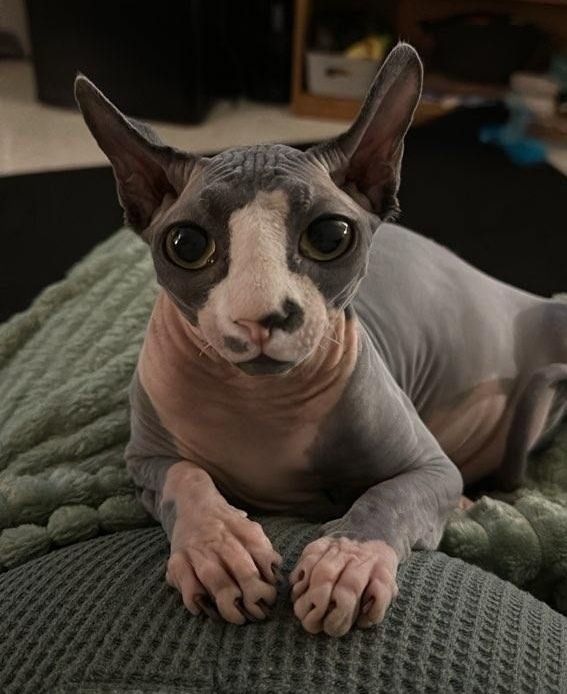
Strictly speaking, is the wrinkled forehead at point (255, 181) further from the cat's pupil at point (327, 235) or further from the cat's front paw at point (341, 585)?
the cat's front paw at point (341, 585)

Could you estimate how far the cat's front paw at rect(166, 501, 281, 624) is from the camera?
721 mm

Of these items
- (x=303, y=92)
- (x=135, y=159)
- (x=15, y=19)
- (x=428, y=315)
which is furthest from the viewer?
(x=15, y=19)

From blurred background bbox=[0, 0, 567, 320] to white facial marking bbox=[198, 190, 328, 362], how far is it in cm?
150

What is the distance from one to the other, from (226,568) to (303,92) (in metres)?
2.38

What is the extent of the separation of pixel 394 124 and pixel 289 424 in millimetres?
293

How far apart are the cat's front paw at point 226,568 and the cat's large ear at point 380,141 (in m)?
0.32

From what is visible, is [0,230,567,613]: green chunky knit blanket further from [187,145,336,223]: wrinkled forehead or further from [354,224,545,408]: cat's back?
[187,145,336,223]: wrinkled forehead

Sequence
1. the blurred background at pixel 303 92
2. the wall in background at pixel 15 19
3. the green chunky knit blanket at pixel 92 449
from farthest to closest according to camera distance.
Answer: the wall in background at pixel 15 19
the blurred background at pixel 303 92
the green chunky knit blanket at pixel 92 449

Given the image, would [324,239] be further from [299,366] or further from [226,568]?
[226,568]

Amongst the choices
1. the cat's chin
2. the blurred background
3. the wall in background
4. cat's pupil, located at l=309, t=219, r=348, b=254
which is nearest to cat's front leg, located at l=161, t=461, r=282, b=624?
the cat's chin

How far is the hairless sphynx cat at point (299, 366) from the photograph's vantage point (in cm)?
71

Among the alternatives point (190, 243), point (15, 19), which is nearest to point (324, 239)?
point (190, 243)

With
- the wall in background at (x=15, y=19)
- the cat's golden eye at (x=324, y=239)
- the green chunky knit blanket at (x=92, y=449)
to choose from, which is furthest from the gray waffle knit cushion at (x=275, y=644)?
the wall in background at (x=15, y=19)

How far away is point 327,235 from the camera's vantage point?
0.73 m
